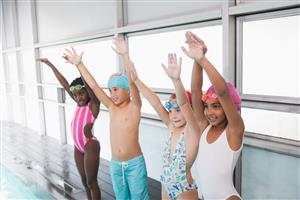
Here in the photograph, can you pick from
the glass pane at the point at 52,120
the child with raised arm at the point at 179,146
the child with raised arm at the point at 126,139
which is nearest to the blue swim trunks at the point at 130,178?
the child with raised arm at the point at 126,139

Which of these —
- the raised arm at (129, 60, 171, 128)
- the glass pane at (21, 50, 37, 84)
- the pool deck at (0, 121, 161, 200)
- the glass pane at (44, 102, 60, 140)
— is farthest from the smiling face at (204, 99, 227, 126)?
the glass pane at (21, 50, 37, 84)

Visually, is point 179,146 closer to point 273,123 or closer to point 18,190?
point 273,123

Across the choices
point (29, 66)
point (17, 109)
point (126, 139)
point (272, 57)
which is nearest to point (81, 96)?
point (126, 139)

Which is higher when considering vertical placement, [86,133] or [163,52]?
[163,52]

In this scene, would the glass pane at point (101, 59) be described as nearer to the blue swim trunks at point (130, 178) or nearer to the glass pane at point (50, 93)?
the glass pane at point (50, 93)

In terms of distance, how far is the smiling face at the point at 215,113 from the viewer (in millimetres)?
1583

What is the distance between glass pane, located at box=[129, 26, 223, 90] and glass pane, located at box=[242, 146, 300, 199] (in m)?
0.87

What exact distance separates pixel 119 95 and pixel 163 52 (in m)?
1.50

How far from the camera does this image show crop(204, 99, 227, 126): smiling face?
158 centimetres

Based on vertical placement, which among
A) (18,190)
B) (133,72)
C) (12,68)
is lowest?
(18,190)

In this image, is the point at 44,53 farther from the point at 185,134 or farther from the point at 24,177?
the point at 185,134

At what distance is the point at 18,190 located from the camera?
3.90 metres

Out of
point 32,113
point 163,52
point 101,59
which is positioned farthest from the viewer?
point 32,113

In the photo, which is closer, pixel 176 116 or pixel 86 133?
pixel 176 116
